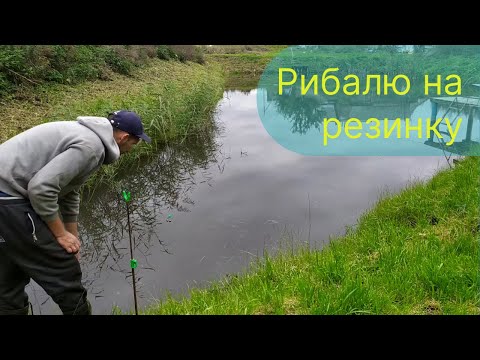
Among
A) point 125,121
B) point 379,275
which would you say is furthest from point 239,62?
point 125,121

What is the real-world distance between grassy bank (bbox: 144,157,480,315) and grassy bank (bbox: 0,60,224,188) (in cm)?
347

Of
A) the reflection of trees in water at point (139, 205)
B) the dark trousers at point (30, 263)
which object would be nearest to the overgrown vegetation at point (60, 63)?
the reflection of trees in water at point (139, 205)

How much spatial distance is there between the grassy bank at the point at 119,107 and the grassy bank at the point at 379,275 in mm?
3468

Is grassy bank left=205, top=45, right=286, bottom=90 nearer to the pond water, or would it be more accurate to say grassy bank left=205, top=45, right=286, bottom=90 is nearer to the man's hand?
the pond water

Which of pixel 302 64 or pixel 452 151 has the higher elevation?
pixel 302 64

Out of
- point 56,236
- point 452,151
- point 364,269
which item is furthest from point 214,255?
point 452,151

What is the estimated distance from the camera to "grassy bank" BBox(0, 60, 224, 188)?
656 centimetres

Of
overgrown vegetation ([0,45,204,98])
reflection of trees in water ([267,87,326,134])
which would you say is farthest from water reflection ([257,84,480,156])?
overgrown vegetation ([0,45,204,98])

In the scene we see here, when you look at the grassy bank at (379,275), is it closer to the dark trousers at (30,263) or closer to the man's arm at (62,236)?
the dark trousers at (30,263)

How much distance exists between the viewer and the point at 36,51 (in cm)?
953

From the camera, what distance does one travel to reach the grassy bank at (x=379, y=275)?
8.31 feet

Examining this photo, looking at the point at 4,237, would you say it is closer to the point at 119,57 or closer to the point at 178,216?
the point at 178,216

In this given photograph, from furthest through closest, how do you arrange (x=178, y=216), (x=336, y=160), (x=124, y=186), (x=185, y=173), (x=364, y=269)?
(x=336, y=160)
(x=185, y=173)
(x=124, y=186)
(x=178, y=216)
(x=364, y=269)

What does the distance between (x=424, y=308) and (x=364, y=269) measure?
2.11 ft
